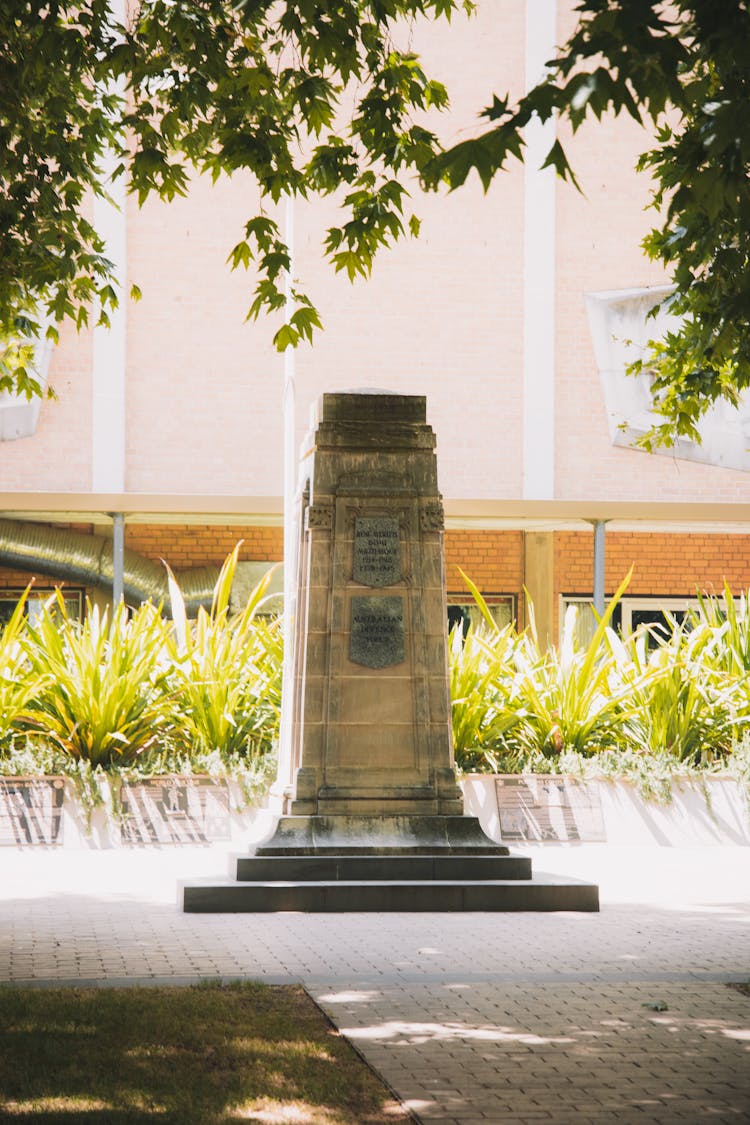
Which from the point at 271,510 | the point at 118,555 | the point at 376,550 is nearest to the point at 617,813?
the point at 376,550

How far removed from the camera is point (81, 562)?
21.5m

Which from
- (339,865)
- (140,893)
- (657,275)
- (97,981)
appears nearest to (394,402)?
(339,865)

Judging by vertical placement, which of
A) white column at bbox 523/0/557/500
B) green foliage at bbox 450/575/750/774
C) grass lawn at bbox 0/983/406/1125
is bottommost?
grass lawn at bbox 0/983/406/1125

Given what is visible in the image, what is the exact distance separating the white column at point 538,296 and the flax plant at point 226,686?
8387 mm

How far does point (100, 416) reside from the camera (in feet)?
65.9

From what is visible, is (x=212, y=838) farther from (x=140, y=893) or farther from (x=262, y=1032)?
(x=262, y=1032)

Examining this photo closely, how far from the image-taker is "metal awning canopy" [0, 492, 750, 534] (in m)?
18.2

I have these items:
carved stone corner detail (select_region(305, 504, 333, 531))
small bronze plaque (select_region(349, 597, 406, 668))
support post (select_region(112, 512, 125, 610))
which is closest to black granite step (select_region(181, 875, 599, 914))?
small bronze plaque (select_region(349, 597, 406, 668))

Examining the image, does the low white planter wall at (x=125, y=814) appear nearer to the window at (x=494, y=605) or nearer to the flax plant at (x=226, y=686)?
the flax plant at (x=226, y=686)

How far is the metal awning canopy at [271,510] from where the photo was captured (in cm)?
1820

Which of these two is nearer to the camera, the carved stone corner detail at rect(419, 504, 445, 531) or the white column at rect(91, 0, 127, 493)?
the carved stone corner detail at rect(419, 504, 445, 531)

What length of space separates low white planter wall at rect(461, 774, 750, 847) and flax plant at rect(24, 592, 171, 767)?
300cm

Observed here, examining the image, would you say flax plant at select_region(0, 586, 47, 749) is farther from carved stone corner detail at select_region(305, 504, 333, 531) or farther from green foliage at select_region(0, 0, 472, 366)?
green foliage at select_region(0, 0, 472, 366)

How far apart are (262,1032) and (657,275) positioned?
686 inches
